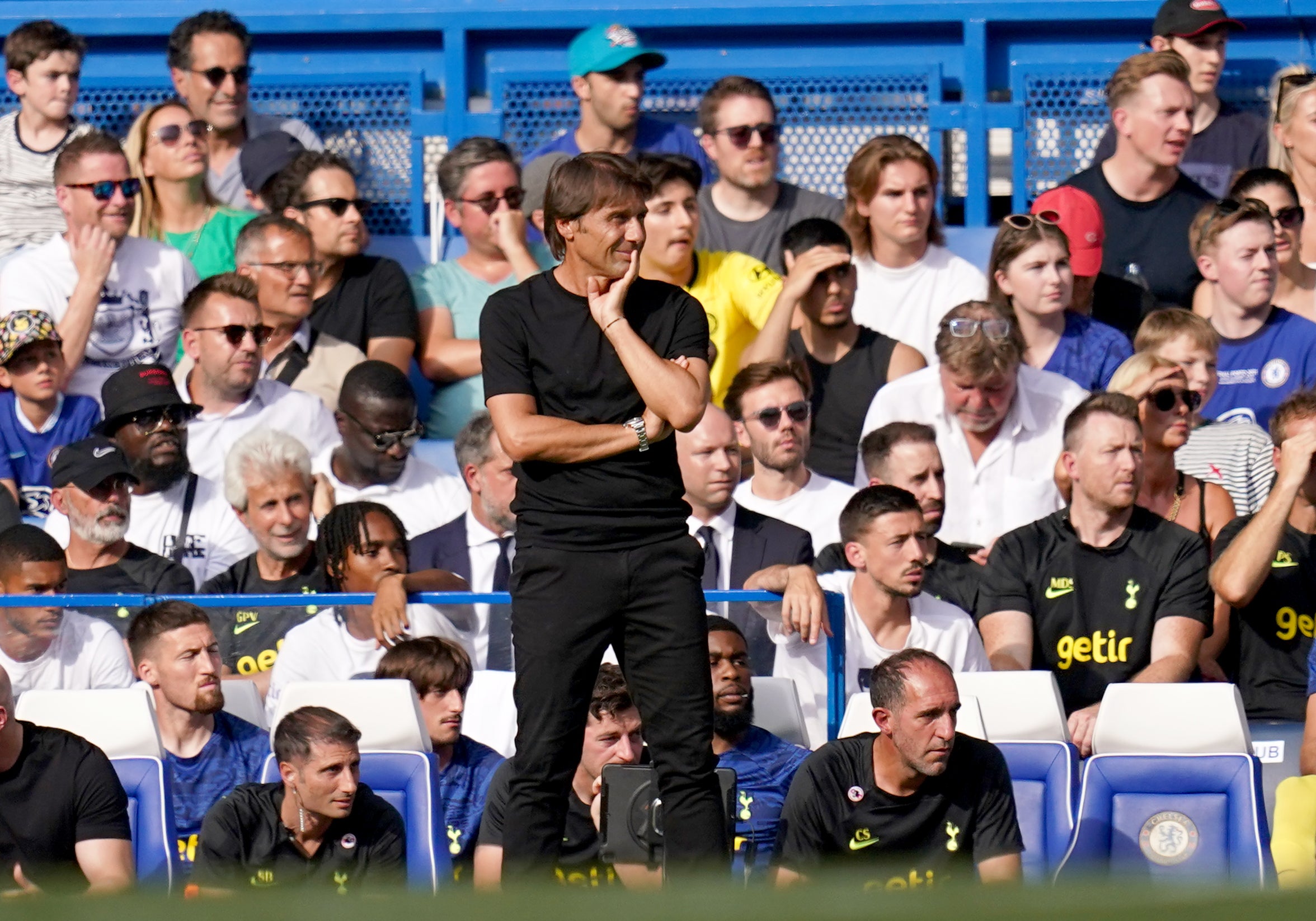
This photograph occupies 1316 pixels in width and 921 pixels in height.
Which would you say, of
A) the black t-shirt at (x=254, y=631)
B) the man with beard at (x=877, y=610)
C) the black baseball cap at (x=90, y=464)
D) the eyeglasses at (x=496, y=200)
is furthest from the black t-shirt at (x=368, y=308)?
the man with beard at (x=877, y=610)

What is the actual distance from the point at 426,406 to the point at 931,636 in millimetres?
3135

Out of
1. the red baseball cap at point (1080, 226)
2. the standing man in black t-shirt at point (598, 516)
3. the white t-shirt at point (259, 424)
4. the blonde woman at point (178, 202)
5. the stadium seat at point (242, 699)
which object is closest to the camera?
the standing man in black t-shirt at point (598, 516)

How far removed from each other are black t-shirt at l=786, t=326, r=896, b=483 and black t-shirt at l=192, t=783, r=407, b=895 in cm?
269

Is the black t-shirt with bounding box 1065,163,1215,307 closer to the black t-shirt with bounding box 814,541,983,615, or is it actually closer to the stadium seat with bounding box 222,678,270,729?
the black t-shirt with bounding box 814,541,983,615

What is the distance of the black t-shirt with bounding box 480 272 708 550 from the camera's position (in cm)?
376

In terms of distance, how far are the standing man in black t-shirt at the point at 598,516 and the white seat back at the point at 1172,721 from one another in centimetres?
186

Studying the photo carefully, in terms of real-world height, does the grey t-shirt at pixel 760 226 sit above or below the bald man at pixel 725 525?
above

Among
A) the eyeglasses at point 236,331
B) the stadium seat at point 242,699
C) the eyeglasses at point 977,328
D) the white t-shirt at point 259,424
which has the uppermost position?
the eyeglasses at point 236,331

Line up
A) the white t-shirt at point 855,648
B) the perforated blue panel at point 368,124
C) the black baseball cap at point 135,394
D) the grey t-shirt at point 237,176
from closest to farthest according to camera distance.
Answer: the white t-shirt at point 855,648
the black baseball cap at point 135,394
the grey t-shirt at point 237,176
the perforated blue panel at point 368,124

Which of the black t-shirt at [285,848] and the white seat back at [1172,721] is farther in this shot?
the white seat back at [1172,721]

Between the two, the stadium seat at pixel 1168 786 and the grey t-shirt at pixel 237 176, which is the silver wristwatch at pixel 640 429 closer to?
the stadium seat at pixel 1168 786

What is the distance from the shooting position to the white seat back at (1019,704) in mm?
5285

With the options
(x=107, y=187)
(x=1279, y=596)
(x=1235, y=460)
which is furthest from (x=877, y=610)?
(x=107, y=187)

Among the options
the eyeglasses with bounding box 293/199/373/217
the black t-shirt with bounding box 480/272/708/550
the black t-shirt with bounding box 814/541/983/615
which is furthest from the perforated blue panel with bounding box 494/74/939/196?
the black t-shirt with bounding box 480/272/708/550
